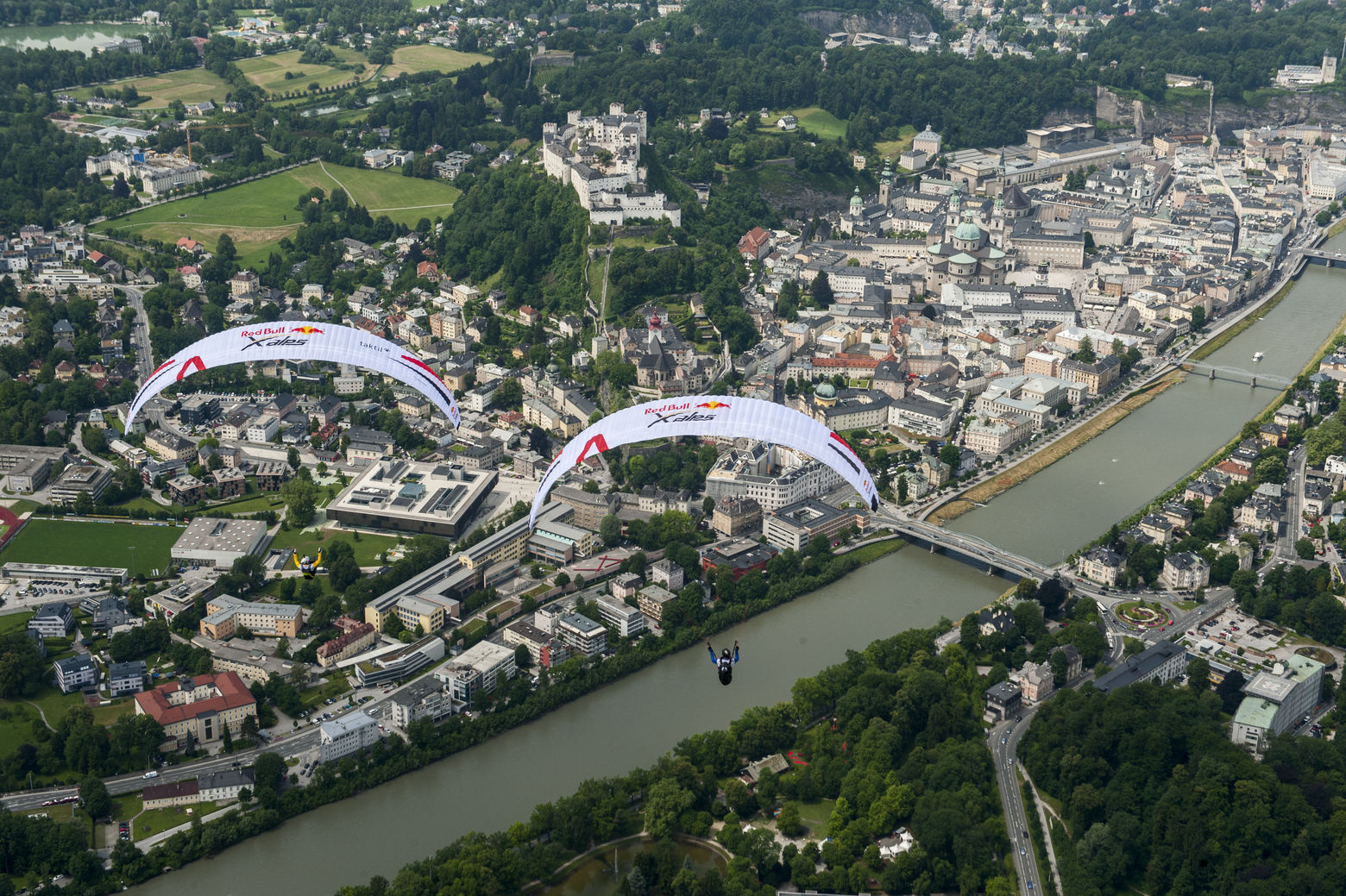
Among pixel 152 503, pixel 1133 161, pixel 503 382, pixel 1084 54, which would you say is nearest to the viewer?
pixel 152 503

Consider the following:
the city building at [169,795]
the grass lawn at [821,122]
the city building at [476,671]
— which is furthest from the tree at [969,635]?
the grass lawn at [821,122]

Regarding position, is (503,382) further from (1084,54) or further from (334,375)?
(1084,54)

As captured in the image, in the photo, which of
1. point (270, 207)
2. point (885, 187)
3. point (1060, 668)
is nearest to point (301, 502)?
point (1060, 668)

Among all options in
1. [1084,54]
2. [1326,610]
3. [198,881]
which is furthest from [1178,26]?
[198,881]

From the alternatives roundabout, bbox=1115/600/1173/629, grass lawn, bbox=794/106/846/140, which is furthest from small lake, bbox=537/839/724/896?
grass lawn, bbox=794/106/846/140

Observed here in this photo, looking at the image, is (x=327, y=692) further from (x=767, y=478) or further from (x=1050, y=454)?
(x=1050, y=454)

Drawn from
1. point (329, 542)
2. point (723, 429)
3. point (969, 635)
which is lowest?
point (969, 635)

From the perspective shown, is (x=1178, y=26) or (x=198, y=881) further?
(x=1178, y=26)
